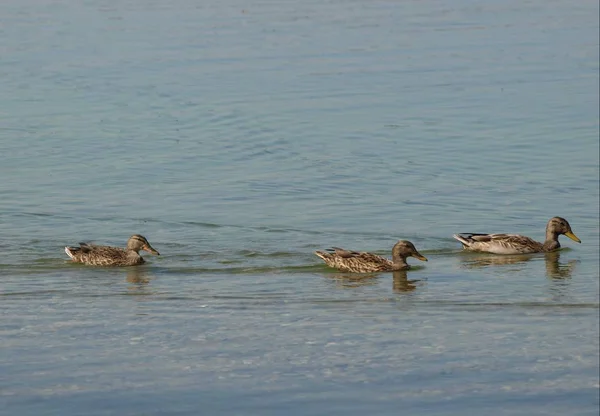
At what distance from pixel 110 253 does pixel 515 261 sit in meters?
5.23

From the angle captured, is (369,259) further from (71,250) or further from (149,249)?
(71,250)

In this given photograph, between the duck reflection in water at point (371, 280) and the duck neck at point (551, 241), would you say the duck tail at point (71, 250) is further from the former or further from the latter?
the duck neck at point (551, 241)

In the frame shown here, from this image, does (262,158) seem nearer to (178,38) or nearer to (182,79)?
(182,79)

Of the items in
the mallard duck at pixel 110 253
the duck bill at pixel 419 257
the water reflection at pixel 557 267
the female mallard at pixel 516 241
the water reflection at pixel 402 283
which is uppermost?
the female mallard at pixel 516 241

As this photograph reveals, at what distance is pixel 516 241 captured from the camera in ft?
63.6

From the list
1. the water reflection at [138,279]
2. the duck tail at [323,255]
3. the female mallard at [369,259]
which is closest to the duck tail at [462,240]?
the female mallard at [369,259]

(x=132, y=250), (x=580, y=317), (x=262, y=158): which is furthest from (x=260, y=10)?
(x=580, y=317)

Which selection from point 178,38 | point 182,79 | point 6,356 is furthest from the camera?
point 178,38

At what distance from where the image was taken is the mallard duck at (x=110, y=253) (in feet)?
61.4

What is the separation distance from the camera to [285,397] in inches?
494

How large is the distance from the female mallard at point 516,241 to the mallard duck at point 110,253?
4106mm

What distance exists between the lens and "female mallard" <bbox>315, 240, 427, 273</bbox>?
18.2 m

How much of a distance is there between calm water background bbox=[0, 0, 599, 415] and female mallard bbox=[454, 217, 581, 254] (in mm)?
194

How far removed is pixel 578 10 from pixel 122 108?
19.5 metres
